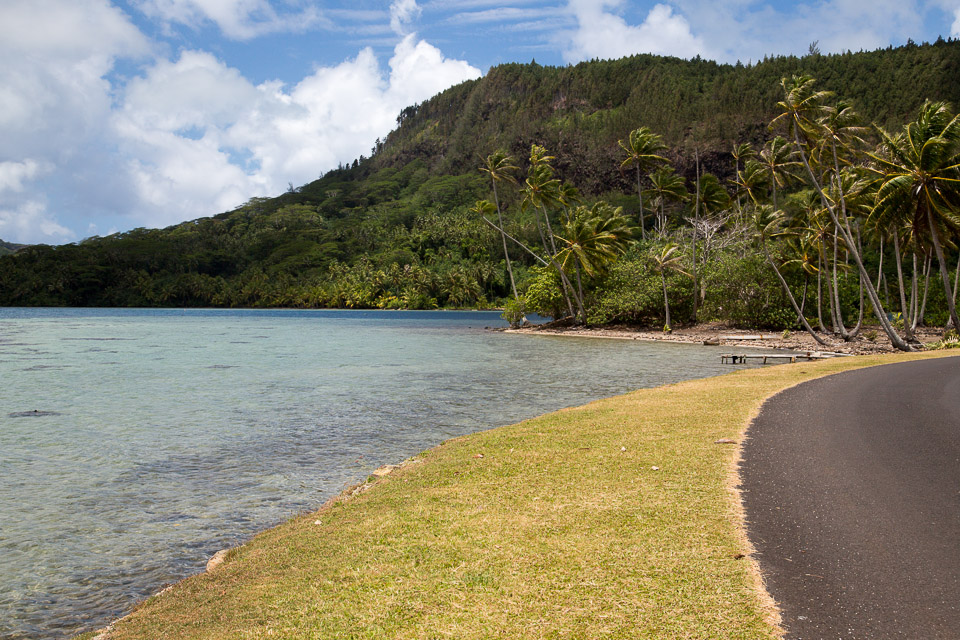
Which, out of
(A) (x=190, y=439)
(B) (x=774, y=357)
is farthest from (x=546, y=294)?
(A) (x=190, y=439)

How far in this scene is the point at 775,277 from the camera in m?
57.6

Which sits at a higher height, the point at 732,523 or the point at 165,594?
the point at 732,523

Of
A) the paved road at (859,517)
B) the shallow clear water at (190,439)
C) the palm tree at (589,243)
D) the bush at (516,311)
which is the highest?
the palm tree at (589,243)

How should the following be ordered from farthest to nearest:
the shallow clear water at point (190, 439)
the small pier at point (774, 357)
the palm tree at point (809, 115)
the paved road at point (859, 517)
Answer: the palm tree at point (809, 115) → the small pier at point (774, 357) → the shallow clear water at point (190, 439) → the paved road at point (859, 517)

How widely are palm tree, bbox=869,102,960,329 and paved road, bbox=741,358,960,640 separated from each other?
2448cm

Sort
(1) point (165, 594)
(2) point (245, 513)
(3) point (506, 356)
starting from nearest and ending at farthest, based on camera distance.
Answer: (1) point (165, 594)
(2) point (245, 513)
(3) point (506, 356)

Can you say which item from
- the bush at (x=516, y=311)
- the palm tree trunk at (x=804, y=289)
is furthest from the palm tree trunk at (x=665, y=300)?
the bush at (x=516, y=311)

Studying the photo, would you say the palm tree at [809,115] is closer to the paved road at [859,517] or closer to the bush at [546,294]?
the paved road at [859,517]

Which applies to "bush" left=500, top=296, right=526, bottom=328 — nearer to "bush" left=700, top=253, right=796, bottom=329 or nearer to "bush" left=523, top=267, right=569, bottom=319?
"bush" left=523, top=267, right=569, bottom=319

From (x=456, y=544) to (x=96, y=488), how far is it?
889 cm

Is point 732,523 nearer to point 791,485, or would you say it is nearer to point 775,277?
point 791,485

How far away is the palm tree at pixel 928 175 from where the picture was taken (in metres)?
33.7

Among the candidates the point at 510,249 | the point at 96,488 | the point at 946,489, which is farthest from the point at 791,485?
the point at 510,249

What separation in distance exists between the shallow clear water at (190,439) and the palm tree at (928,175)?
45.0 feet
